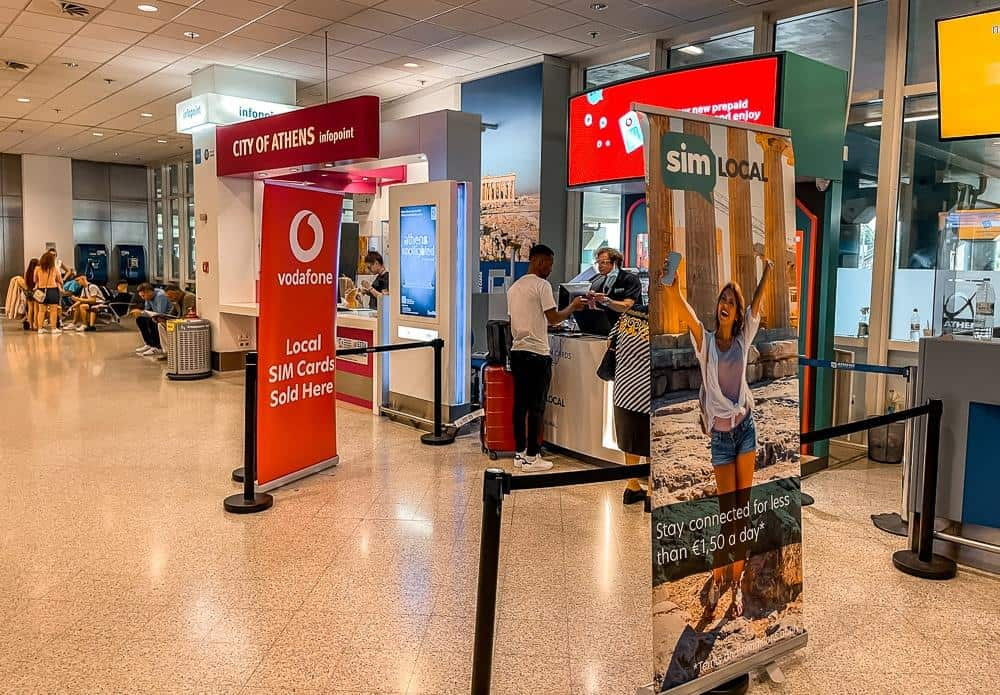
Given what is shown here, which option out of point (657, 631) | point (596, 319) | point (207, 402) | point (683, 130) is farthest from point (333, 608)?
point (207, 402)

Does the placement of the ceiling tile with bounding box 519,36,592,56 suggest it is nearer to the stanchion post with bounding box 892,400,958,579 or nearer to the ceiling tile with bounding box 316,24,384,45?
the ceiling tile with bounding box 316,24,384,45

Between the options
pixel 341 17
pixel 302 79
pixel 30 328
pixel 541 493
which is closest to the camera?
pixel 541 493

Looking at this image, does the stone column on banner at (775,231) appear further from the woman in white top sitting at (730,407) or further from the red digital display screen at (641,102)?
the red digital display screen at (641,102)

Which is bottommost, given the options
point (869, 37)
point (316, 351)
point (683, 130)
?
point (316, 351)

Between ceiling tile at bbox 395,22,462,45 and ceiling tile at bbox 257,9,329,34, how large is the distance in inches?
32.8

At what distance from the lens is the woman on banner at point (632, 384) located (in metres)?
4.27

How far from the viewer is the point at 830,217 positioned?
5730mm

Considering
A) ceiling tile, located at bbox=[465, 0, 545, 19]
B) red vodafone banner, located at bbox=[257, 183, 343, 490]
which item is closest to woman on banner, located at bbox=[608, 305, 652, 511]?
red vodafone banner, located at bbox=[257, 183, 343, 490]

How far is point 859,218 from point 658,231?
16.8 ft

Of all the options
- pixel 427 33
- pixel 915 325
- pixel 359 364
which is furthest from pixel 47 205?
pixel 915 325

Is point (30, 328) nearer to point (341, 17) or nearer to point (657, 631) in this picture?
point (341, 17)

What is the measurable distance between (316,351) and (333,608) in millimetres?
2162

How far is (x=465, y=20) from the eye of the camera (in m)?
7.69

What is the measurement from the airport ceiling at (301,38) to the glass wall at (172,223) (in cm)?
729
